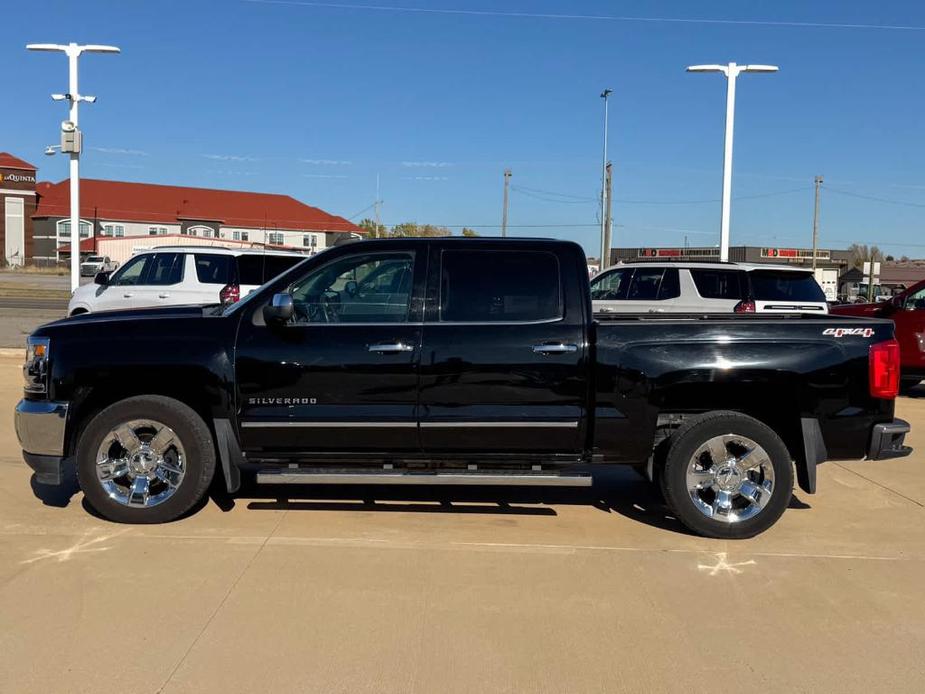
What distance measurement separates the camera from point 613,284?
44.9ft

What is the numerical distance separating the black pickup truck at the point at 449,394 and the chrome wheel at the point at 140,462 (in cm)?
1

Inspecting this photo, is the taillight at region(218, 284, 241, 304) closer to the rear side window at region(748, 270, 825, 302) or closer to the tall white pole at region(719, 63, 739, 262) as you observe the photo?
the rear side window at region(748, 270, 825, 302)

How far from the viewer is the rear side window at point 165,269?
579 inches

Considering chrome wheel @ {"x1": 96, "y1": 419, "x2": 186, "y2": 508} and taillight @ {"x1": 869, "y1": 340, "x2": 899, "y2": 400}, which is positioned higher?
taillight @ {"x1": 869, "y1": 340, "x2": 899, "y2": 400}

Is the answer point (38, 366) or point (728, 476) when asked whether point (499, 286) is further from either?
point (38, 366)

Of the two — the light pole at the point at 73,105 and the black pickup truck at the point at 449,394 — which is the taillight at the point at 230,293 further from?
the black pickup truck at the point at 449,394

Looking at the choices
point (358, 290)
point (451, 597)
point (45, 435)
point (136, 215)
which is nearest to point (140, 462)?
point (45, 435)

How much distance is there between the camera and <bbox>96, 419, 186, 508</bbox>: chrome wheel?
5.35 metres

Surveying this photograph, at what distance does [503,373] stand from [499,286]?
0.61 metres

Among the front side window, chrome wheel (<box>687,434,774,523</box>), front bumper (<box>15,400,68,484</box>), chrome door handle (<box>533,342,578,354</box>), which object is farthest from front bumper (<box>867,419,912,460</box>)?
front bumper (<box>15,400,68,484</box>)

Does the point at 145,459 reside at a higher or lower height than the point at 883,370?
lower

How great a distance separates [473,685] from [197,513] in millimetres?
3010

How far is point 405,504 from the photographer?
6.09 metres

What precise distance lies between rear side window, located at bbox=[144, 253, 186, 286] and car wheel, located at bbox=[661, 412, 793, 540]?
1146 cm
